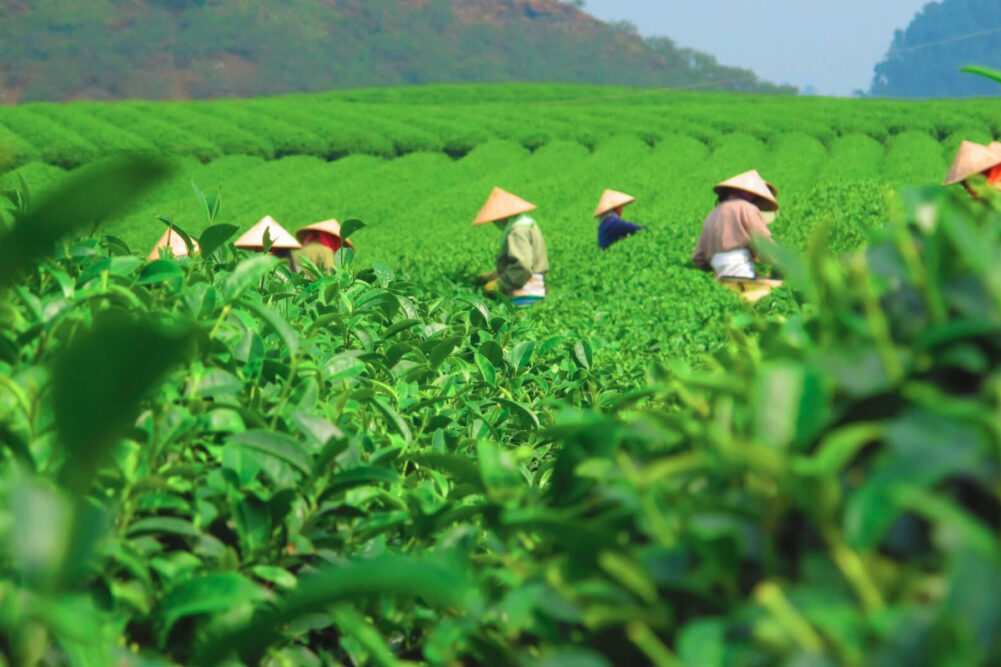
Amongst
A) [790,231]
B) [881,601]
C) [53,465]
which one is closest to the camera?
[881,601]

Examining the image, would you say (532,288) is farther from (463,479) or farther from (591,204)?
(591,204)

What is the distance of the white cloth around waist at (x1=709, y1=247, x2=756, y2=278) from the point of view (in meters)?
7.85

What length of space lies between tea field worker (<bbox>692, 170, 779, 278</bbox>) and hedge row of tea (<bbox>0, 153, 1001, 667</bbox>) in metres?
6.78

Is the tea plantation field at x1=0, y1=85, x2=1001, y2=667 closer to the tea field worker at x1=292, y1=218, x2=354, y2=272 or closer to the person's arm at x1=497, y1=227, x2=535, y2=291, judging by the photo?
the tea field worker at x1=292, y1=218, x2=354, y2=272

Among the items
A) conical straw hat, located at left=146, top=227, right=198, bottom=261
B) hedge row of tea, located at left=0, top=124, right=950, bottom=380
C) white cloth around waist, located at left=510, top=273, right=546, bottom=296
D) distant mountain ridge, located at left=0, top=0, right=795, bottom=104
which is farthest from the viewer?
distant mountain ridge, located at left=0, top=0, right=795, bottom=104

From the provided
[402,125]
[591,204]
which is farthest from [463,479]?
[402,125]

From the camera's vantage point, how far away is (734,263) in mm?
7871

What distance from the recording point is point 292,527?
114 cm

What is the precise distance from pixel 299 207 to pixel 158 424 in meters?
20.5

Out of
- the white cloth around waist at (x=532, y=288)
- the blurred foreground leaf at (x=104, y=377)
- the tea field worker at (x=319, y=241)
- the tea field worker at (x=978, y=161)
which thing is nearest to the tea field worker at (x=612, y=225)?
the white cloth around waist at (x=532, y=288)

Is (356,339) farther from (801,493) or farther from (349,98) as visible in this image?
(349,98)

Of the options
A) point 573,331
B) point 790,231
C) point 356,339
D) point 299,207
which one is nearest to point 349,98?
point 299,207

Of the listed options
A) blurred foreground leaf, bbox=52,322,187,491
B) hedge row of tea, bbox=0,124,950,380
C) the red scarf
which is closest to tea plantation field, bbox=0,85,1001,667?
blurred foreground leaf, bbox=52,322,187,491

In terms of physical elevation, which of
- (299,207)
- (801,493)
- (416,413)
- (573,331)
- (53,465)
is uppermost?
(801,493)
